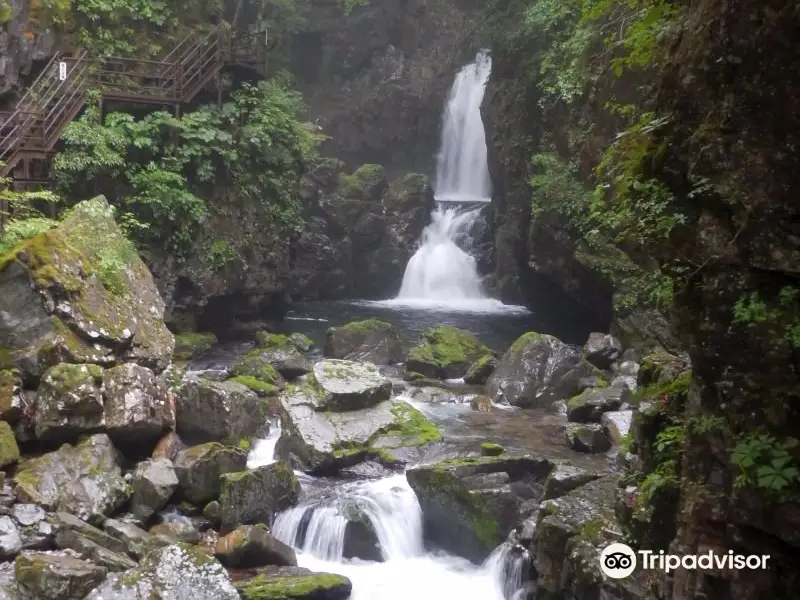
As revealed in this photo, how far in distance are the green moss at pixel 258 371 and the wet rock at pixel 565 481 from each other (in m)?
6.60

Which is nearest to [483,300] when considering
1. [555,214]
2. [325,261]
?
[325,261]

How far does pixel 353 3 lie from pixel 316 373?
21047mm

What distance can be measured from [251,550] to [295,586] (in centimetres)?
81

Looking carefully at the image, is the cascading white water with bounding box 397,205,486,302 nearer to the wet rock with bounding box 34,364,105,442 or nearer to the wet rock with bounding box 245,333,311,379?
the wet rock with bounding box 245,333,311,379

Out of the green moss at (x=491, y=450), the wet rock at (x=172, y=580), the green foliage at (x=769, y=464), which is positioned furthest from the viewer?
the green moss at (x=491, y=450)

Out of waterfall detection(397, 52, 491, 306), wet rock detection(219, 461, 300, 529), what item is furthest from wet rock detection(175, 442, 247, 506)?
waterfall detection(397, 52, 491, 306)

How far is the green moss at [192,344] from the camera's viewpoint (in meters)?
15.0

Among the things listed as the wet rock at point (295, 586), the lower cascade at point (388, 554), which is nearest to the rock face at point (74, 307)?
the lower cascade at point (388, 554)

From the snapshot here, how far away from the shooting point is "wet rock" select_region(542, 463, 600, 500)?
7617 millimetres

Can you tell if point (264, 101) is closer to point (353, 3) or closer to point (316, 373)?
point (316, 373)

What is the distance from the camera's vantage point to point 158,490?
26.7 ft

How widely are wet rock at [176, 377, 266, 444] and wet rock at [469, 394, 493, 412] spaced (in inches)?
167

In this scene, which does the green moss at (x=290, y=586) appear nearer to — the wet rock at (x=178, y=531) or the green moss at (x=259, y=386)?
the wet rock at (x=178, y=531)

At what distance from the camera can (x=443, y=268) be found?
2462 centimetres
